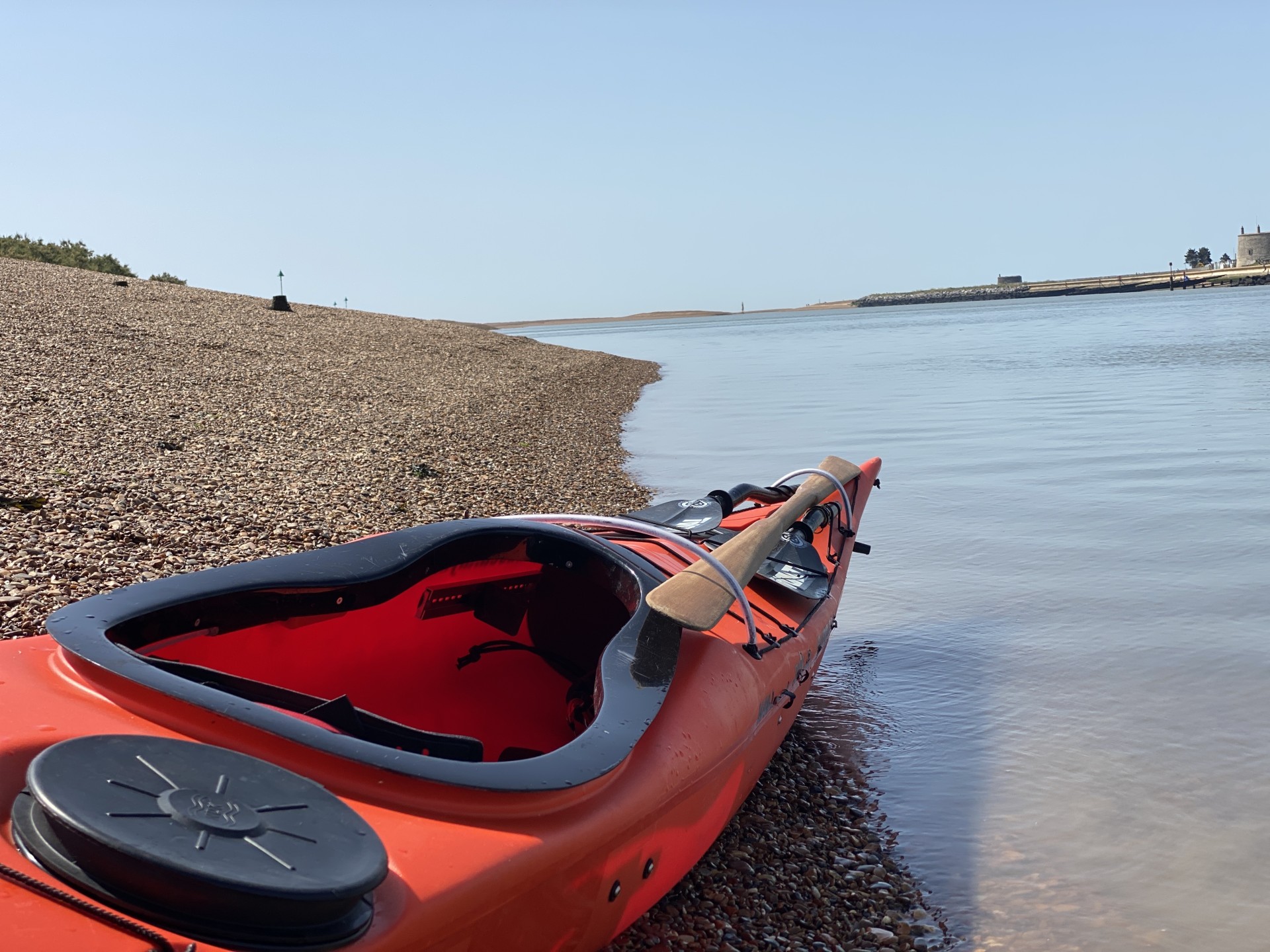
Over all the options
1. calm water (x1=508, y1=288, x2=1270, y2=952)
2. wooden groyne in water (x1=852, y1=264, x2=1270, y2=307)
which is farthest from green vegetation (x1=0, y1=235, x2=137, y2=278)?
wooden groyne in water (x1=852, y1=264, x2=1270, y2=307)

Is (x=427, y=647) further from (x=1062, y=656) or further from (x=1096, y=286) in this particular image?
(x=1096, y=286)

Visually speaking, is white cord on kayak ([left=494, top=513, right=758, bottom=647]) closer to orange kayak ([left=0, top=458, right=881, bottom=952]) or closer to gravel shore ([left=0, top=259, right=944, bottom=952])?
orange kayak ([left=0, top=458, right=881, bottom=952])

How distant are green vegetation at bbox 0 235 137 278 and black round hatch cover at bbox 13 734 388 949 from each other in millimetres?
25272

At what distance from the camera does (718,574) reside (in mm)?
3611

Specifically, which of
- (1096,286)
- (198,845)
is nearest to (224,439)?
(198,845)

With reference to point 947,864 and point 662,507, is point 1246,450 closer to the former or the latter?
point 662,507

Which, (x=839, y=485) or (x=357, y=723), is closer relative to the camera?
(x=357, y=723)

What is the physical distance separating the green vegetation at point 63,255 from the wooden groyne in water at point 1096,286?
99163 millimetres

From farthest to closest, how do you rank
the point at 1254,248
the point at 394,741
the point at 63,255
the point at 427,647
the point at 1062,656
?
1. the point at 1254,248
2. the point at 63,255
3. the point at 1062,656
4. the point at 427,647
5. the point at 394,741

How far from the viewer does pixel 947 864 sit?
3723mm

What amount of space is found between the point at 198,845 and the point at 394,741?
910 mm

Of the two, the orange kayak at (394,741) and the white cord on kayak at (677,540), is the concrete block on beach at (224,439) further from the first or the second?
the white cord on kayak at (677,540)

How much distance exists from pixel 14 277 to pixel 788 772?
17.2m

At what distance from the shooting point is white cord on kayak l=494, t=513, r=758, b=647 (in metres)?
3.60
